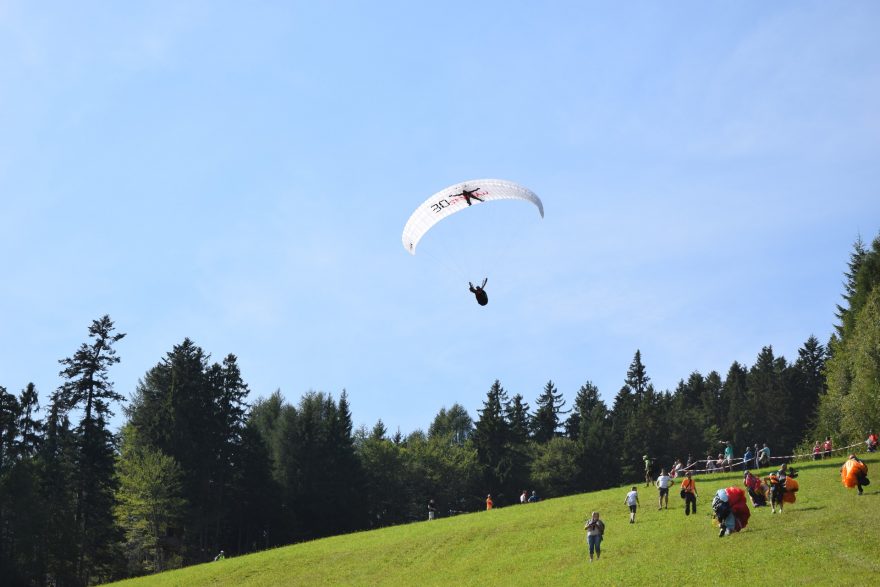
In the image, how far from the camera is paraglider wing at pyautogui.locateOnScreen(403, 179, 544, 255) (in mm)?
41406

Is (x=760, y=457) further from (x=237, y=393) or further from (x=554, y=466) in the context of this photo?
(x=554, y=466)

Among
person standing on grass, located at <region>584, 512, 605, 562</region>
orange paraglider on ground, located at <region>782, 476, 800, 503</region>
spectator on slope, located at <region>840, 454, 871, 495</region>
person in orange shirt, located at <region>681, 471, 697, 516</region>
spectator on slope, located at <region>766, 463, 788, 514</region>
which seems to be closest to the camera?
person standing on grass, located at <region>584, 512, 605, 562</region>

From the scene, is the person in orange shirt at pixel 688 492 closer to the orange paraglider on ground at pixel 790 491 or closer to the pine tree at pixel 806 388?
the orange paraglider on ground at pixel 790 491

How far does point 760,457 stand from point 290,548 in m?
26.0

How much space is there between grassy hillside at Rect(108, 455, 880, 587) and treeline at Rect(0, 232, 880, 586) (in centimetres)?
1886

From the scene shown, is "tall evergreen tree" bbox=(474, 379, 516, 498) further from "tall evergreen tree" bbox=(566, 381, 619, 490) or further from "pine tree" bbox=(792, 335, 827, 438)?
"pine tree" bbox=(792, 335, 827, 438)

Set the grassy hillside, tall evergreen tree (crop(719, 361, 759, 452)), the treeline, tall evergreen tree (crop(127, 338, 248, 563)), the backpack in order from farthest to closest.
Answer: tall evergreen tree (crop(719, 361, 759, 452)) < tall evergreen tree (crop(127, 338, 248, 563)) < the treeline < the backpack < the grassy hillside

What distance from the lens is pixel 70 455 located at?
69.4 m

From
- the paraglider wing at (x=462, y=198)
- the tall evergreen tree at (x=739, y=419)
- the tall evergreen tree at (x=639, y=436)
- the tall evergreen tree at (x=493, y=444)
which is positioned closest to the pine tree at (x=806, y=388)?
the tall evergreen tree at (x=739, y=419)

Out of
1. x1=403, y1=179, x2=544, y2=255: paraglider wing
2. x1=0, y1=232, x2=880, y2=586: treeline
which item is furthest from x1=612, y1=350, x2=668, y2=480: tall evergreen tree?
x1=403, y1=179, x2=544, y2=255: paraglider wing

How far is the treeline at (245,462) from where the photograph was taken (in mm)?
64500

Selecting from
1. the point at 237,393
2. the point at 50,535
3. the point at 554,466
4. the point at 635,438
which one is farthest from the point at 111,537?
the point at 635,438

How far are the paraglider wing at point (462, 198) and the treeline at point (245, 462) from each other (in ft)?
113

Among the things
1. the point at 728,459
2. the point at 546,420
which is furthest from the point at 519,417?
the point at 728,459
